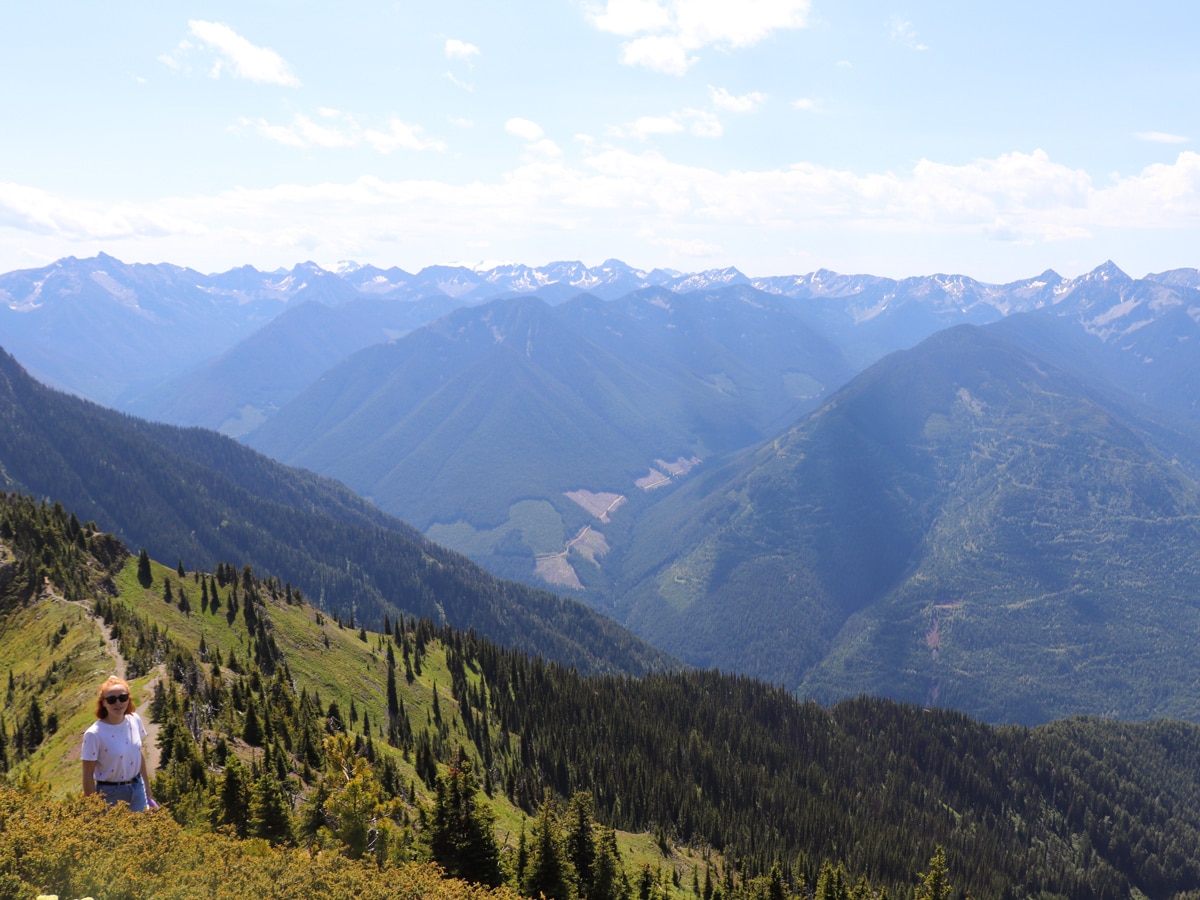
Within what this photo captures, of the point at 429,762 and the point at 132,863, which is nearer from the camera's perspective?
the point at 132,863

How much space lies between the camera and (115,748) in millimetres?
27047

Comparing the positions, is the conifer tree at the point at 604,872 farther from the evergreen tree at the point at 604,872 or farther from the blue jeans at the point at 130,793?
the blue jeans at the point at 130,793

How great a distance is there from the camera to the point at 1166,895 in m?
199

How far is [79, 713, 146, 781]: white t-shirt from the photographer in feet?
86.8

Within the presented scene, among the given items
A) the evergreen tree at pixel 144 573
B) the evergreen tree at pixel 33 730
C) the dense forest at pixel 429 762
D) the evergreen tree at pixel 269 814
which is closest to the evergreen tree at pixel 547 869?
the dense forest at pixel 429 762

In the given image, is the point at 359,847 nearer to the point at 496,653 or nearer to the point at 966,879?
the point at 496,653

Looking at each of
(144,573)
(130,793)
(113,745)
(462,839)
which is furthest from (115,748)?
(144,573)

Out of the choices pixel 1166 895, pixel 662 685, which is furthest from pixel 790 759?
pixel 1166 895

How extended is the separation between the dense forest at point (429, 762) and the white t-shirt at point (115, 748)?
15.7 ft

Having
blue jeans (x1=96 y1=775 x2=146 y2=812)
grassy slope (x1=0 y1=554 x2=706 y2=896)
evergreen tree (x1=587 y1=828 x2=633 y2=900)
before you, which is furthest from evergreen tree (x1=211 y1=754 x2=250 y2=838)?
evergreen tree (x1=587 y1=828 x2=633 y2=900)

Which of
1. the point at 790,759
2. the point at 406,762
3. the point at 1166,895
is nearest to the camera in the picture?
the point at 406,762

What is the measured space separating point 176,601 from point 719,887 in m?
90.5

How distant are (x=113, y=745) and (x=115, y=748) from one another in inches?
5.6

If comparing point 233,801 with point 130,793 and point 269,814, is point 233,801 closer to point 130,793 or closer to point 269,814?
point 269,814
